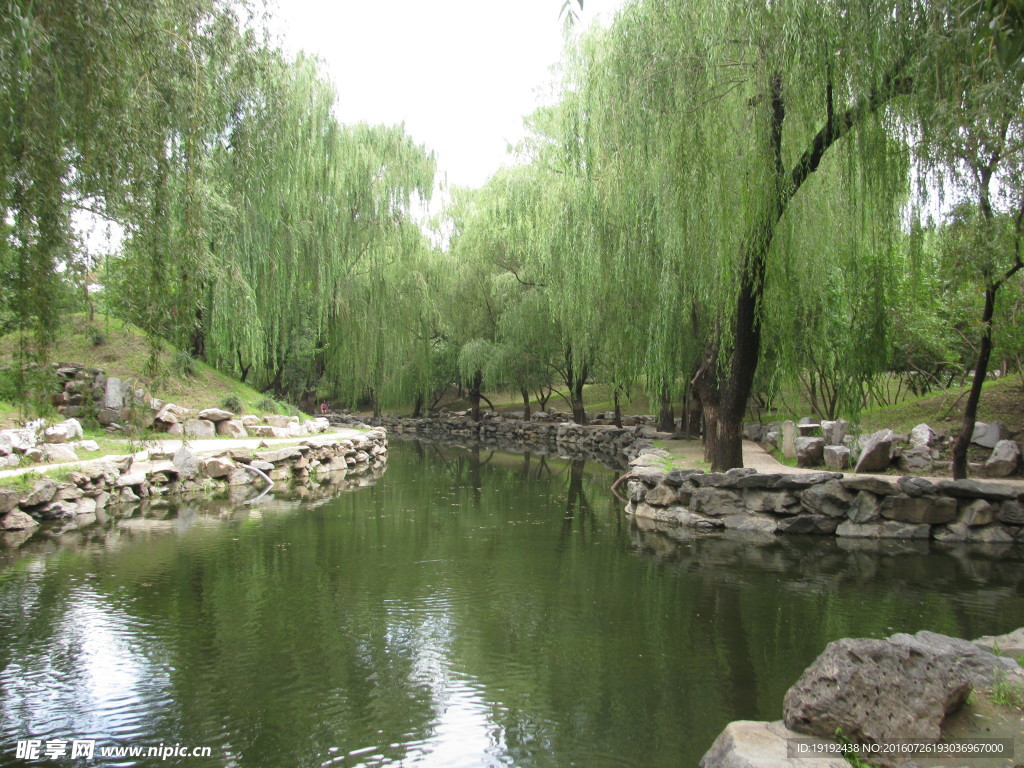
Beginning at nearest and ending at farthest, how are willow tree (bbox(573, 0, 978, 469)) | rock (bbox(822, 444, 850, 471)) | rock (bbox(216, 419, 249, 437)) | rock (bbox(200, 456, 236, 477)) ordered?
1. willow tree (bbox(573, 0, 978, 469))
2. rock (bbox(822, 444, 850, 471))
3. rock (bbox(200, 456, 236, 477))
4. rock (bbox(216, 419, 249, 437))

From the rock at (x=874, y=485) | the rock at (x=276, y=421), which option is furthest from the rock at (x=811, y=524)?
the rock at (x=276, y=421)

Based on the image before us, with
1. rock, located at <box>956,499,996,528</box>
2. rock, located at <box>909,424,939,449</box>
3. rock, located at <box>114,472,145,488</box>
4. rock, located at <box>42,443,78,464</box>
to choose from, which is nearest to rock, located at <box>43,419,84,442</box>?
rock, located at <box>42,443,78,464</box>

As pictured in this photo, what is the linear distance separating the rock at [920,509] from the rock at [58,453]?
10.2 m

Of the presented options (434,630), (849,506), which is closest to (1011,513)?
(849,506)

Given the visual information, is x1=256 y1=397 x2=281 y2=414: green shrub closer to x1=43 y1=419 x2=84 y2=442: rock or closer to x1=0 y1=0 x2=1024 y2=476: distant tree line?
x1=0 y1=0 x2=1024 y2=476: distant tree line

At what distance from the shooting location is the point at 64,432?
10.4m

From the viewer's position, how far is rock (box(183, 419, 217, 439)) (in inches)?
518

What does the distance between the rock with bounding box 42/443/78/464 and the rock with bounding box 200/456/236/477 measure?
68.8 inches

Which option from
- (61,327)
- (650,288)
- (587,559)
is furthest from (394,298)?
(61,327)

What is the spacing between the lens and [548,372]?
2339 cm

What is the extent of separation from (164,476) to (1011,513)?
425 inches

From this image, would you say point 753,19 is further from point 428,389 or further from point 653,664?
point 428,389

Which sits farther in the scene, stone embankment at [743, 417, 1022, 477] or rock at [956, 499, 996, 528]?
stone embankment at [743, 417, 1022, 477]

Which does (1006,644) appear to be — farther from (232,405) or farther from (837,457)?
(232,405)
